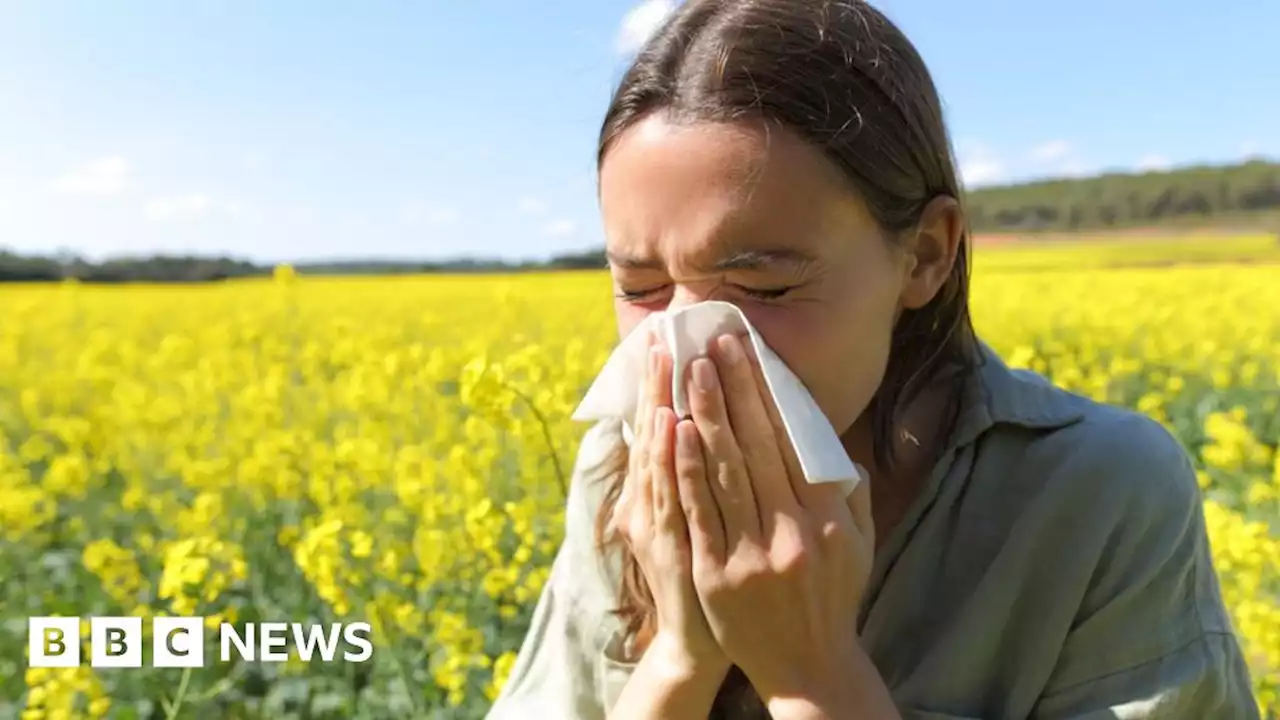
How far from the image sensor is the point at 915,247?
1105mm

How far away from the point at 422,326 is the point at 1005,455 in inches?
Result: 375

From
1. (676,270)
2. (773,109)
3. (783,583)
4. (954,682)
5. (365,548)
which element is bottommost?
(365,548)

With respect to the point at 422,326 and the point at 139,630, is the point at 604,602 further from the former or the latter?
the point at 422,326

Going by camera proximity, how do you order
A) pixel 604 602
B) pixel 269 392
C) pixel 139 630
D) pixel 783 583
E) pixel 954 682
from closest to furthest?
pixel 783 583 < pixel 954 682 < pixel 604 602 < pixel 139 630 < pixel 269 392

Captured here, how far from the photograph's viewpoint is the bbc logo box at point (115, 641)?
8.45ft

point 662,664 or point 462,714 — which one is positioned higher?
point 662,664

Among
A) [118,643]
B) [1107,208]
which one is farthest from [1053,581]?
[1107,208]

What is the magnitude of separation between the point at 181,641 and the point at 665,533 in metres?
2.07

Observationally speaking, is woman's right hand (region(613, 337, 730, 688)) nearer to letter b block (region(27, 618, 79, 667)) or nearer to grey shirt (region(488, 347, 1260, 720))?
grey shirt (region(488, 347, 1260, 720))

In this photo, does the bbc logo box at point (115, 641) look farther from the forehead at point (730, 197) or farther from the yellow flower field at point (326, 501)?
the forehead at point (730, 197)

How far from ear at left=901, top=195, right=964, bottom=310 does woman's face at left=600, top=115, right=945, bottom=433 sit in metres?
0.08

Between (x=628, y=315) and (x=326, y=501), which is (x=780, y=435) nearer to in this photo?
(x=628, y=315)

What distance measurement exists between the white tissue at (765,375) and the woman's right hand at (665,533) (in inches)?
0.7

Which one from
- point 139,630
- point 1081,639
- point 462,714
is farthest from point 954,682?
point 139,630
